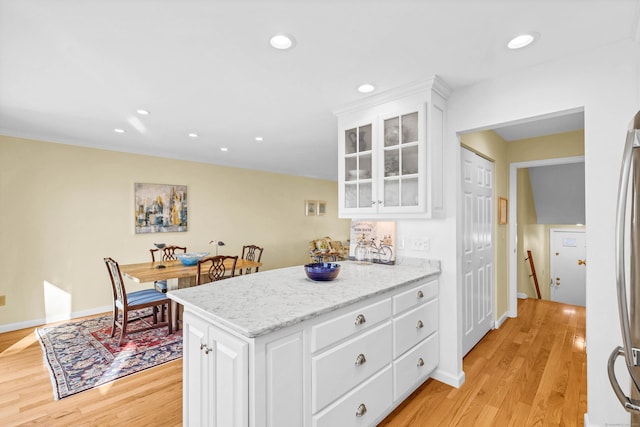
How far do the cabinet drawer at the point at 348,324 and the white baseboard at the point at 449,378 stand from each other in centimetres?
103

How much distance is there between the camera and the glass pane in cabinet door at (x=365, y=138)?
8.62 ft

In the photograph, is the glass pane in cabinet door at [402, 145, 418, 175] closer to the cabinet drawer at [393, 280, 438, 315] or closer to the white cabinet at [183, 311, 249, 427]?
the cabinet drawer at [393, 280, 438, 315]

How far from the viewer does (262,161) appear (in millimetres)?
5691

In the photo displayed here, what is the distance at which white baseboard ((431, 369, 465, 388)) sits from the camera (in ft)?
7.82

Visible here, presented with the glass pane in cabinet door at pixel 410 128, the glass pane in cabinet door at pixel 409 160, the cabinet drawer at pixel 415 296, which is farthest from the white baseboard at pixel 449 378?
the glass pane in cabinet door at pixel 410 128

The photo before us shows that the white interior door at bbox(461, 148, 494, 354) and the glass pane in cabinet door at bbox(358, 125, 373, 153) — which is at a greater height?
the glass pane in cabinet door at bbox(358, 125, 373, 153)

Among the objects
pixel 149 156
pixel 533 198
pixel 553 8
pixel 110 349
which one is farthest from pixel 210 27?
pixel 533 198

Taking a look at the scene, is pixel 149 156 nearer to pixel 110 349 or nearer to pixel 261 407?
pixel 110 349

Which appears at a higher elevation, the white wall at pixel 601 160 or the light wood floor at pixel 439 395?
the white wall at pixel 601 160

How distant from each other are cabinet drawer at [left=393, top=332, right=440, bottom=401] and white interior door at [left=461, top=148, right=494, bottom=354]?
0.62 meters

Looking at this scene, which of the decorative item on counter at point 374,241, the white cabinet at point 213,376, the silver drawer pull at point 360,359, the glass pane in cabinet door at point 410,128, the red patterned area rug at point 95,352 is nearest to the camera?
the white cabinet at point 213,376

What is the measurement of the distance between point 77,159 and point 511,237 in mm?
6193

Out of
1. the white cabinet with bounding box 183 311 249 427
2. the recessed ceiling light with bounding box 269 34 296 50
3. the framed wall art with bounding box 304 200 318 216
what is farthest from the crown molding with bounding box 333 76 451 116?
the framed wall art with bounding box 304 200 318 216

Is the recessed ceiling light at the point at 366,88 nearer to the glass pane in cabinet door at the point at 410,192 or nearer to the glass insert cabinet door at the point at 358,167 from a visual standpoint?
the glass insert cabinet door at the point at 358,167
